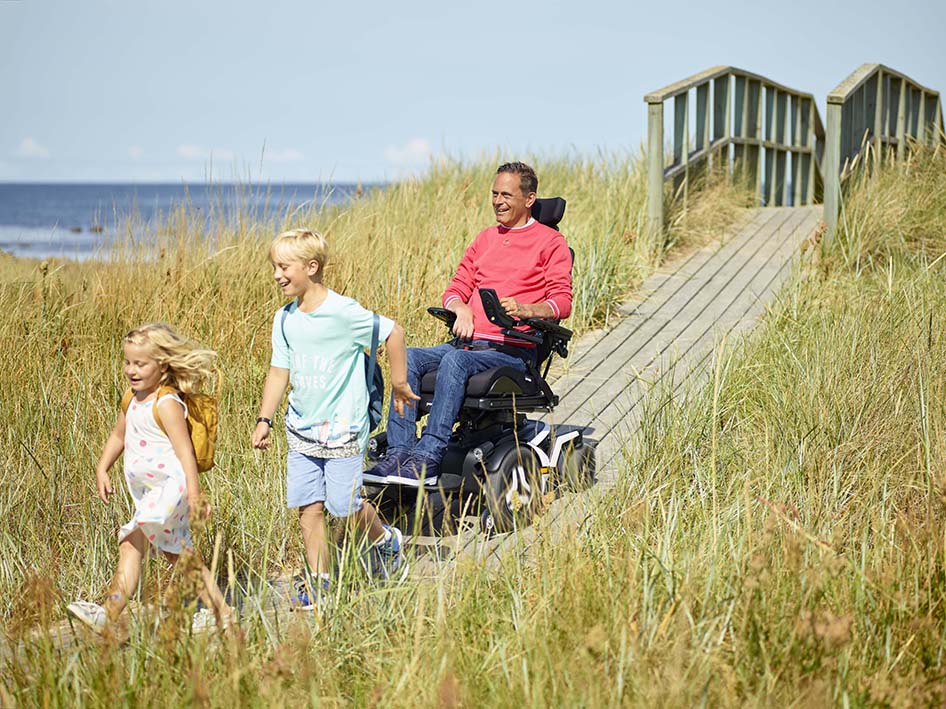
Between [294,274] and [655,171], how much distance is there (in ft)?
21.2

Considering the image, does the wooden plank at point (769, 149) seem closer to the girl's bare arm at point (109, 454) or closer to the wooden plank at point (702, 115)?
the wooden plank at point (702, 115)

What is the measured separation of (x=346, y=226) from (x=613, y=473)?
4.48 meters

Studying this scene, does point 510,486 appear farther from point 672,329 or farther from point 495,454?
point 672,329

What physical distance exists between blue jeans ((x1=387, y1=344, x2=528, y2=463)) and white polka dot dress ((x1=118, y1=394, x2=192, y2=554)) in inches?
44.3

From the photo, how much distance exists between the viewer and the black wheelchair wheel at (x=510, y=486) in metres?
4.58

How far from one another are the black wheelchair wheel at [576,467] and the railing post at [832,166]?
16.5ft

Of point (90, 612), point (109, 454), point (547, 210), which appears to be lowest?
point (90, 612)

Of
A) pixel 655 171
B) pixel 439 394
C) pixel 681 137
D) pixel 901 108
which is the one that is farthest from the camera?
pixel 901 108

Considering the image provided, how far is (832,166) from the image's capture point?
32.0ft

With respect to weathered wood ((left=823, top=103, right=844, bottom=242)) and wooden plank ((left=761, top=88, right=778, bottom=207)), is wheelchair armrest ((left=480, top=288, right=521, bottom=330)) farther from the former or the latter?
wooden plank ((left=761, top=88, right=778, bottom=207))

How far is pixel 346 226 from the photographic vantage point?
29.9 feet

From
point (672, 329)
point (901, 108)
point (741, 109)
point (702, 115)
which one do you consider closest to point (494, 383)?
point (672, 329)

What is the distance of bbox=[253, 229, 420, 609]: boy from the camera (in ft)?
13.1

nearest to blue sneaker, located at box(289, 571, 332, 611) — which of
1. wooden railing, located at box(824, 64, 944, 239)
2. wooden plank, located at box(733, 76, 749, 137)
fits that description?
wooden railing, located at box(824, 64, 944, 239)
